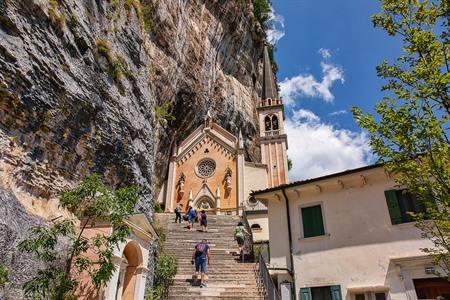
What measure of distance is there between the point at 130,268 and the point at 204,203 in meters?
20.8

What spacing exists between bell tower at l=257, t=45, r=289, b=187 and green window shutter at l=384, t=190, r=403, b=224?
1908 cm

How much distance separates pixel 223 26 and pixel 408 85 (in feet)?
87.0

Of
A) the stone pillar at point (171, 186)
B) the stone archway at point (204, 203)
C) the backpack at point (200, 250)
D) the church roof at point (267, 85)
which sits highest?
the church roof at point (267, 85)

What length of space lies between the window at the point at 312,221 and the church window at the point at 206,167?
18535mm

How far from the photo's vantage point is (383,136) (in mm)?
6262

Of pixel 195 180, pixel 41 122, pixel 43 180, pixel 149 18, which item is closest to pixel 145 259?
pixel 43 180

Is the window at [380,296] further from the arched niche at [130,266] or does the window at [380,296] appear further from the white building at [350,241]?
the arched niche at [130,266]

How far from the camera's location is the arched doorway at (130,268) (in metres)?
7.62

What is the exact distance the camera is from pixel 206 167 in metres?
30.3

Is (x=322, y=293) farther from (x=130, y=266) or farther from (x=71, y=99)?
(x=71, y=99)

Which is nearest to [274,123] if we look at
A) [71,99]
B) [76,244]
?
[71,99]

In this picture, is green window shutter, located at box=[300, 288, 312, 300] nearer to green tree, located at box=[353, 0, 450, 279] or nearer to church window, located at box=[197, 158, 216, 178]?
green tree, located at box=[353, 0, 450, 279]

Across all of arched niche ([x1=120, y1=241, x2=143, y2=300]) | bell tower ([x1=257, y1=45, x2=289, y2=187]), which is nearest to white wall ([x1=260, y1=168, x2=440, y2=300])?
arched niche ([x1=120, y1=241, x2=143, y2=300])

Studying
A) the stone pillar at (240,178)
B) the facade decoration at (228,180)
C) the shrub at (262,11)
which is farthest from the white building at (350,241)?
the shrub at (262,11)
